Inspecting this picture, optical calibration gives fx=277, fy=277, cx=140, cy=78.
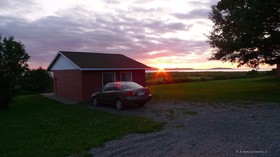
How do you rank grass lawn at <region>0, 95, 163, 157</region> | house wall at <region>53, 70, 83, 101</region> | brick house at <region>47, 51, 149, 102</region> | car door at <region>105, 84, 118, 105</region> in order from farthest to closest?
house wall at <region>53, 70, 83, 101</region>, brick house at <region>47, 51, 149, 102</region>, car door at <region>105, 84, 118, 105</region>, grass lawn at <region>0, 95, 163, 157</region>

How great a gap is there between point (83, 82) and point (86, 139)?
13.5m

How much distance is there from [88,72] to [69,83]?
327 cm

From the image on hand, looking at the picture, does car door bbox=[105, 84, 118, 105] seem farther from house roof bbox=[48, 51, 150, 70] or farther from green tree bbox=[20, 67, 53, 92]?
green tree bbox=[20, 67, 53, 92]

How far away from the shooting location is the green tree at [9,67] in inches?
768

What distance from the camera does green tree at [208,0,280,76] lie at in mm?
17812

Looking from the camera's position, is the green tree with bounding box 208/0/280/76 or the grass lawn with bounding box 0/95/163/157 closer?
the grass lawn with bounding box 0/95/163/157

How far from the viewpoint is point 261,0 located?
17.3 metres

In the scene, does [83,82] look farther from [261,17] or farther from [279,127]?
[279,127]

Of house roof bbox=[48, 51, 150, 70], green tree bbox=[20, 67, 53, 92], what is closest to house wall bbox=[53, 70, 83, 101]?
house roof bbox=[48, 51, 150, 70]

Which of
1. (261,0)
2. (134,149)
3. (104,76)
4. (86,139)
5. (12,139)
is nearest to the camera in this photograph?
(134,149)

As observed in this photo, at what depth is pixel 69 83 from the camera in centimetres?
2417

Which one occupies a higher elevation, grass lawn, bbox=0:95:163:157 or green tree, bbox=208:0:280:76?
green tree, bbox=208:0:280:76

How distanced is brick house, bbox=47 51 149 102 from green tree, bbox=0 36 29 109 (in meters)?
4.04

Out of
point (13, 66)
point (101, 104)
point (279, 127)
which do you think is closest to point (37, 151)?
point (279, 127)
